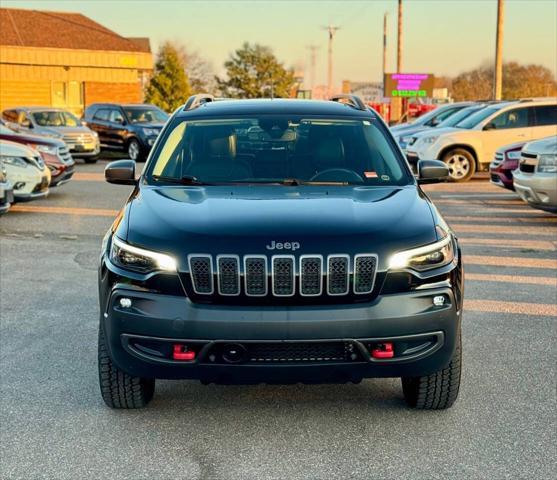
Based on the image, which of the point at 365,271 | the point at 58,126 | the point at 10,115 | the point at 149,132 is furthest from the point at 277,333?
the point at 149,132

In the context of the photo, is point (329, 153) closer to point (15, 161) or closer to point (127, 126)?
point (15, 161)

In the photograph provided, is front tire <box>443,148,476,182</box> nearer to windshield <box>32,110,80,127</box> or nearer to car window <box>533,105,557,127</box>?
car window <box>533,105,557,127</box>

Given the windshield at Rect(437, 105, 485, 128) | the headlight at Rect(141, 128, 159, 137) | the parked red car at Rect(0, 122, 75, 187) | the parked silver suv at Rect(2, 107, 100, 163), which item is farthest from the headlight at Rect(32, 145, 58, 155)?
the windshield at Rect(437, 105, 485, 128)

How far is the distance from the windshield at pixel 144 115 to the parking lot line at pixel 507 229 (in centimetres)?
1592

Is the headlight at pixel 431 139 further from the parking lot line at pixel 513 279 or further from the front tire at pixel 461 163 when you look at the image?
the parking lot line at pixel 513 279

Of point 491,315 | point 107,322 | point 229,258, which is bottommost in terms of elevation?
point 491,315

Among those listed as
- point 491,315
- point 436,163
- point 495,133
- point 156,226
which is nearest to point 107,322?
point 156,226

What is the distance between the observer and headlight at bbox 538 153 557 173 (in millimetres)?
11992

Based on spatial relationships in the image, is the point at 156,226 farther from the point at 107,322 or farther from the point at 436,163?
the point at 436,163

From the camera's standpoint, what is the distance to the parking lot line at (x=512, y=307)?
23.7 feet

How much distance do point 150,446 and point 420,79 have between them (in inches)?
2044

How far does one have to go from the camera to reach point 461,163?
20.0 m

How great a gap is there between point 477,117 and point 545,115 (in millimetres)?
1493

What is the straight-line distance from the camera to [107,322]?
4.32 metres
